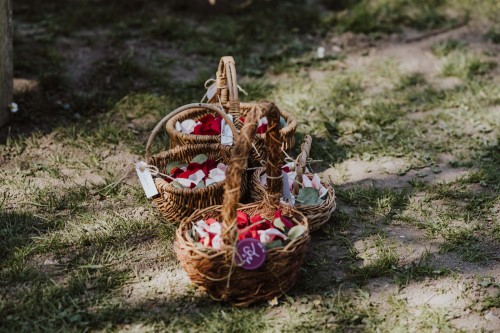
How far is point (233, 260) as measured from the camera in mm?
2857

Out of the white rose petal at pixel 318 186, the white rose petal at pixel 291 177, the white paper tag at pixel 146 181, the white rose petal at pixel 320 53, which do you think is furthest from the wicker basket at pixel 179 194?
the white rose petal at pixel 320 53

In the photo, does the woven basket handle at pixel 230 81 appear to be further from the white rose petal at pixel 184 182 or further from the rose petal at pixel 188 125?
the white rose petal at pixel 184 182

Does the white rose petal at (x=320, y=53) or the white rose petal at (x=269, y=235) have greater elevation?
the white rose petal at (x=269, y=235)

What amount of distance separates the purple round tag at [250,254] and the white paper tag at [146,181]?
79 cm

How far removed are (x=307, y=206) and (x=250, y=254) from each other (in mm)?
694

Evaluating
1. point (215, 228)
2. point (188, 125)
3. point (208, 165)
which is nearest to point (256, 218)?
point (215, 228)

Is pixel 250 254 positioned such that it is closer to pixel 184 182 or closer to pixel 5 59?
pixel 184 182

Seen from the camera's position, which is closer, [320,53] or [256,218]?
[256,218]

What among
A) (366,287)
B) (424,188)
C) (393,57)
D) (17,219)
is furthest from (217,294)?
(393,57)

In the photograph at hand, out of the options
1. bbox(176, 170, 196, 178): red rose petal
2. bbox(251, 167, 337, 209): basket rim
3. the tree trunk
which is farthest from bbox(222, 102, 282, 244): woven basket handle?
the tree trunk

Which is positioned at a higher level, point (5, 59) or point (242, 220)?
point (5, 59)

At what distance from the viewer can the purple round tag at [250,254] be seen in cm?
287

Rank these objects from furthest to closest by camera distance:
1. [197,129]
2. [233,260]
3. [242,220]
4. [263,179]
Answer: [197,129]
[263,179]
[242,220]
[233,260]

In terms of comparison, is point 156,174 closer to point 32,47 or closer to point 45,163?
point 45,163
